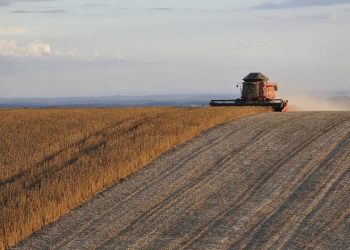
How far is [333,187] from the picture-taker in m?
13.3

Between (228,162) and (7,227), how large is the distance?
7.06 meters

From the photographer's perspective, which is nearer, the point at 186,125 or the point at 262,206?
the point at 262,206

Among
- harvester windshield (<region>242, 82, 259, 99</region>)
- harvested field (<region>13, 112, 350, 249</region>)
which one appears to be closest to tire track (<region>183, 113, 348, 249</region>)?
harvested field (<region>13, 112, 350, 249</region>)

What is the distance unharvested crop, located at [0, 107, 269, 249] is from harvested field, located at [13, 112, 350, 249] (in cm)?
37

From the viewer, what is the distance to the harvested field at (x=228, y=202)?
1083cm

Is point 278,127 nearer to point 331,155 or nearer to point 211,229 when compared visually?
point 331,155

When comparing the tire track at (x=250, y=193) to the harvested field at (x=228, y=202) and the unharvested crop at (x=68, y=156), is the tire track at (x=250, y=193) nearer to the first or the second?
the harvested field at (x=228, y=202)

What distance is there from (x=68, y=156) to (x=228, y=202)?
659 centimetres

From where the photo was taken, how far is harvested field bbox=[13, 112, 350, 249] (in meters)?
10.8

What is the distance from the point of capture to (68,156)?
1759 centimetres

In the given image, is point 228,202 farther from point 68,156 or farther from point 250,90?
point 250,90

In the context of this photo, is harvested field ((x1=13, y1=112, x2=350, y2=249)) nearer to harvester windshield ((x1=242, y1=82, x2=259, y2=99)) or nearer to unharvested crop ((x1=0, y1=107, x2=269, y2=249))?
unharvested crop ((x1=0, y1=107, x2=269, y2=249))

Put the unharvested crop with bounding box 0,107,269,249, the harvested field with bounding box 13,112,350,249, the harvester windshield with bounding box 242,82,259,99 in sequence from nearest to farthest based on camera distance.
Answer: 1. the harvested field with bounding box 13,112,350,249
2. the unharvested crop with bounding box 0,107,269,249
3. the harvester windshield with bounding box 242,82,259,99

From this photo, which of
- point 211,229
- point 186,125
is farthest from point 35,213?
point 186,125
